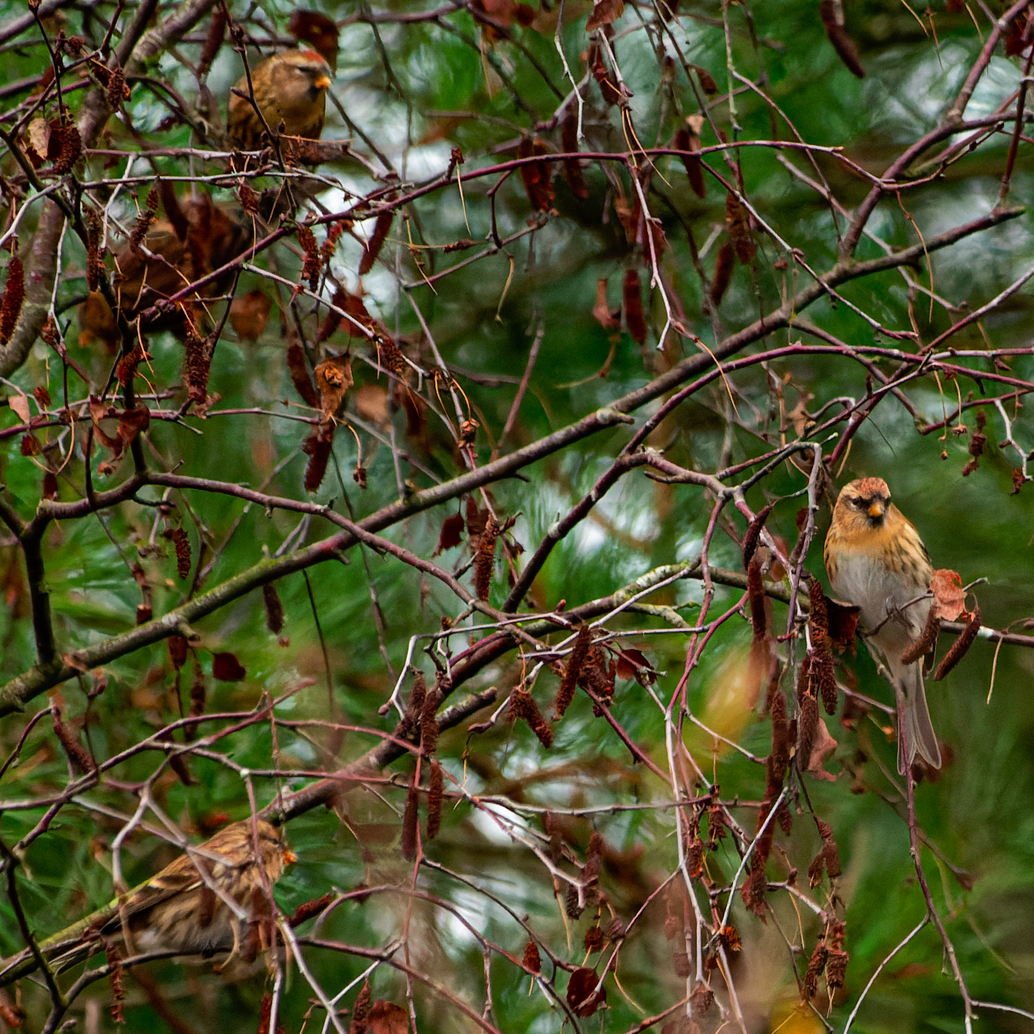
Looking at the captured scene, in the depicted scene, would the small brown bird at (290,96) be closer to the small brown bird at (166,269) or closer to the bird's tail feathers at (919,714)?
the small brown bird at (166,269)

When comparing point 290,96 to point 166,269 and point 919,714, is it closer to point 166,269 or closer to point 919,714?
point 166,269

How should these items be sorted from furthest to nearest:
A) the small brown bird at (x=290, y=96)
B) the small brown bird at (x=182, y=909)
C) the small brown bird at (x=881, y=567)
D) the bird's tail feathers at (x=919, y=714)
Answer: the small brown bird at (x=290, y=96)
the small brown bird at (x=881, y=567)
the bird's tail feathers at (x=919, y=714)
the small brown bird at (x=182, y=909)

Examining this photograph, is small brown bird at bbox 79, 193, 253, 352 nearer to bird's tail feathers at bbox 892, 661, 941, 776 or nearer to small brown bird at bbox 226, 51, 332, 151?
small brown bird at bbox 226, 51, 332, 151

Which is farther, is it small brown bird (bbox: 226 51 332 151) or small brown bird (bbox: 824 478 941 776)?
small brown bird (bbox: 226 51 332 151)

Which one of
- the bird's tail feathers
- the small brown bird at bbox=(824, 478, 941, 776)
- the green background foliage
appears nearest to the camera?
the green background foliage

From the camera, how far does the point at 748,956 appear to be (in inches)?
85.6

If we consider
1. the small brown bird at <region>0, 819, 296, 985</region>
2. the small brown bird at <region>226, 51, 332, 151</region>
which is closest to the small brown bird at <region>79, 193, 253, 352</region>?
the small brown bird at <region>226, 51, 332, 151</region>

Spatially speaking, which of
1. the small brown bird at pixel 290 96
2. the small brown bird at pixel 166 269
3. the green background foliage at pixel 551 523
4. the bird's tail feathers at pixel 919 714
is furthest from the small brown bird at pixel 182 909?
the small brown bird at pixel 290 96

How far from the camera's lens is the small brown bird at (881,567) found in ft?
8.09

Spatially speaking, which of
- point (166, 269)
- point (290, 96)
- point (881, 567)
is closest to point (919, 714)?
point (881, 567)

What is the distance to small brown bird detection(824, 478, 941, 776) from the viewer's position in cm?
247

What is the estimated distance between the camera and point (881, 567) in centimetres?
263

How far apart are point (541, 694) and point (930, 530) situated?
3.10 feet

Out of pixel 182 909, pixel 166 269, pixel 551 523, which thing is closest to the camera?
pixel 182 909
